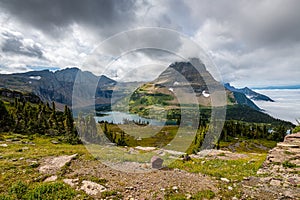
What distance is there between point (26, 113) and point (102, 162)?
267 feet

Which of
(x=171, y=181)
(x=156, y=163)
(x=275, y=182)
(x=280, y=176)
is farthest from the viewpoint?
(x=156, y=163)

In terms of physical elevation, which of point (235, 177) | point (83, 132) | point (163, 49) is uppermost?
point (163, 49)

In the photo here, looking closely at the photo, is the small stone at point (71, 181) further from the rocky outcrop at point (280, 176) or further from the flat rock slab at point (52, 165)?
the rocky outcrop at point (280, 176)

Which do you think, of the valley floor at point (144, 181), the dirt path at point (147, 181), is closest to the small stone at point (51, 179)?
the valley floor at point (144, 181)

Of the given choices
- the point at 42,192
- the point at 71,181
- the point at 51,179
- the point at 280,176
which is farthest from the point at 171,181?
the point at 280,176

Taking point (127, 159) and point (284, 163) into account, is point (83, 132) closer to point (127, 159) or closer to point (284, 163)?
point (127, 159)

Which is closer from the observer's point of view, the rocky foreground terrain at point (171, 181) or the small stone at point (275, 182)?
the rocky foreground terrain at point (171, 181)

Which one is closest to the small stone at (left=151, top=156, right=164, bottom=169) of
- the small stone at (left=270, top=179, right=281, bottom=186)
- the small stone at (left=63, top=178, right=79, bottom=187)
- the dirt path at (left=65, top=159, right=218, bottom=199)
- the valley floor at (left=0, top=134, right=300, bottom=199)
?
the valley floor at (left=0, top=134, right=300, bottom=199)

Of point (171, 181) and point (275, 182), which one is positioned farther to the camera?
point (275, 182)

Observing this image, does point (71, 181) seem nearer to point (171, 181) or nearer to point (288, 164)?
point (171, 181)

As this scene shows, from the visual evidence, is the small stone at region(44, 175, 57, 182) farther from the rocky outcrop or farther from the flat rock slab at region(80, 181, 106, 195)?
the rocky outcrop

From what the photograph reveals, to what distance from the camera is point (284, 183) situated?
42.9 feet

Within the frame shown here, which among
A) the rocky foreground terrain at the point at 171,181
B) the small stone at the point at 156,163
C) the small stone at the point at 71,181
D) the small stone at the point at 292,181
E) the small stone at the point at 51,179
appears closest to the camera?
the rocky foreground terrain at the point at 171,181

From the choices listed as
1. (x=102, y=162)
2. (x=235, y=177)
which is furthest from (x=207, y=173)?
(x=102, y=162)
